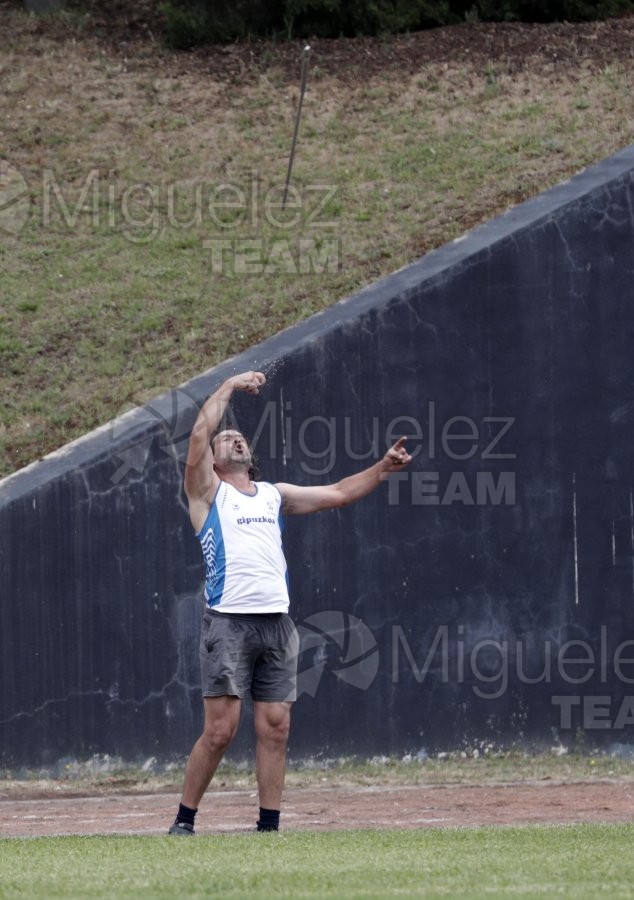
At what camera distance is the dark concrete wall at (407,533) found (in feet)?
31.0

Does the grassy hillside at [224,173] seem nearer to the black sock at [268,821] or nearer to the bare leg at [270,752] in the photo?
the bare leg at [270,752]

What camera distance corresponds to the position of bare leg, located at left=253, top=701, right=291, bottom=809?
6.74 metres

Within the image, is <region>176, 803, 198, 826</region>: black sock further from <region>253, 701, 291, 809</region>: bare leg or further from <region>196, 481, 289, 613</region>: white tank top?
<region>196, 481, 289, 613</region>: white tank top

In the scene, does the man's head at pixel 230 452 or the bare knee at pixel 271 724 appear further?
the man's head at pixel 230 452

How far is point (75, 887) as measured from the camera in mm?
5051

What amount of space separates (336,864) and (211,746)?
1249mm

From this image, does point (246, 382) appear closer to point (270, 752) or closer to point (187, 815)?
point (270, 752)

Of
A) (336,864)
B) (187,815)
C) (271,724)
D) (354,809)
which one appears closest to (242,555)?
(271,724)

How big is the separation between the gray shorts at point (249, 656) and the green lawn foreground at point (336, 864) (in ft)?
2.30

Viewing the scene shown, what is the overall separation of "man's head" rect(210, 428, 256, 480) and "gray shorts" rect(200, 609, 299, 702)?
74cm

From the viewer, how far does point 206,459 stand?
6891mm

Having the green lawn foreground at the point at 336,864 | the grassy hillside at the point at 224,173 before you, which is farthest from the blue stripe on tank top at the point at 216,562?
the grassy hillside at the point at 224,173

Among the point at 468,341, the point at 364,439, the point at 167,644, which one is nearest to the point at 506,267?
the point at 468,341

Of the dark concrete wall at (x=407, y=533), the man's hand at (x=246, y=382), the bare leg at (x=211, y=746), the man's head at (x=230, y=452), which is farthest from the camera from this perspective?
the dark concrete wall at (x=407, y=533)
